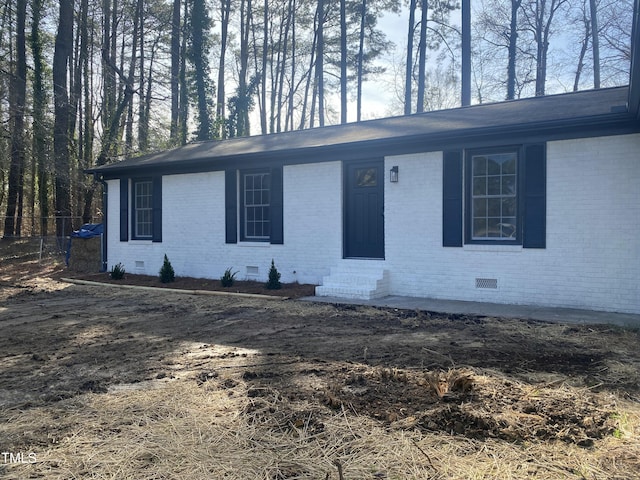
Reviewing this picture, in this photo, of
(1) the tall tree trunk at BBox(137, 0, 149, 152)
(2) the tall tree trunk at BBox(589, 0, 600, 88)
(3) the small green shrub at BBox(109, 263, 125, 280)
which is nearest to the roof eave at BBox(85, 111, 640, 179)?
(3) the small green shrub at BBox(109, 263, 125, 280)

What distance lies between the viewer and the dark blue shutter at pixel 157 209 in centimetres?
1339

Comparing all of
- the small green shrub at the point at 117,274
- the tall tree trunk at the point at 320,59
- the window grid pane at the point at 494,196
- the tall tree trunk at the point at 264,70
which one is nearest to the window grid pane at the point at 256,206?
the small green shrub at the point at 117,274

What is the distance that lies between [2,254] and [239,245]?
10.5 meters

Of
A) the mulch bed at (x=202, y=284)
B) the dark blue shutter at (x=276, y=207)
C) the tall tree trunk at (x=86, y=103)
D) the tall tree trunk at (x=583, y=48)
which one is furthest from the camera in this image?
the tall tree trunk at (x=583, y=48)

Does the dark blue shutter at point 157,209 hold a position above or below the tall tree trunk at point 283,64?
below

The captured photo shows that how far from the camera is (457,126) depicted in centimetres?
941

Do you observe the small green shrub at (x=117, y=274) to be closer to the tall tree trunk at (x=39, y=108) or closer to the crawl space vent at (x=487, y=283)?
the tall tree trunk at (x=39, y=108)

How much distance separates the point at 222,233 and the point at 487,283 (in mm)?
6157

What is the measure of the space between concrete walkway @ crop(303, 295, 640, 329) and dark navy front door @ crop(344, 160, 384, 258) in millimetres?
1273

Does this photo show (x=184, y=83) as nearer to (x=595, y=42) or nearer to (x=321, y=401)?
(x=595, y=42)

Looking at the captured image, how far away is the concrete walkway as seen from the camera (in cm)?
733

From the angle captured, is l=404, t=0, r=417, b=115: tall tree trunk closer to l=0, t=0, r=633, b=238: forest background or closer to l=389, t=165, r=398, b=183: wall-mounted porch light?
l=0, t=0, r=633, b=238: forest background

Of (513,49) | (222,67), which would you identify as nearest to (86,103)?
(222,67)

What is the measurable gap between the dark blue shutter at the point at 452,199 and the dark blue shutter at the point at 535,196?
109 cm
